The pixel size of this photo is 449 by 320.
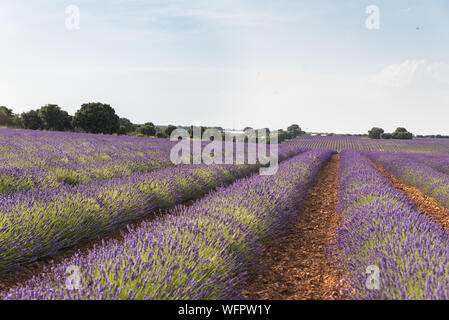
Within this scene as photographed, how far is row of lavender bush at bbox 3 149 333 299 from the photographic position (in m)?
1.60

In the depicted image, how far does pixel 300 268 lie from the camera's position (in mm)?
2934

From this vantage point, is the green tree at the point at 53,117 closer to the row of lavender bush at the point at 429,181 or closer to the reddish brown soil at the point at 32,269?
the row of lavender bush at the point at 429,181

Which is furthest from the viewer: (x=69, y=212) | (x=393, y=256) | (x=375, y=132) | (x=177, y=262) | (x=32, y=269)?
(x=375, y=132)

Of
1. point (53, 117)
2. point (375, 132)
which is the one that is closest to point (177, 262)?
point (53, 117)

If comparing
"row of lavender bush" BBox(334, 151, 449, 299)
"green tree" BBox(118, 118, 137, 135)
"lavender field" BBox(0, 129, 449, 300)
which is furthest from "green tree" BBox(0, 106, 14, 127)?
"row of lavender bush" BBox(334, 151, 449, 299)

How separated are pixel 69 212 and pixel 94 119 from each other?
35.8 meters

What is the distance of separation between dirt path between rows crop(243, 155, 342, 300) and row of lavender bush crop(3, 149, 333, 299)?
0.19 metres

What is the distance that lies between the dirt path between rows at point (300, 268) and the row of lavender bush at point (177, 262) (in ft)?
0.63

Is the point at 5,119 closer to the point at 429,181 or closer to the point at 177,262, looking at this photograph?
the point at 429,181

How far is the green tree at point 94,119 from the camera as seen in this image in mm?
35656

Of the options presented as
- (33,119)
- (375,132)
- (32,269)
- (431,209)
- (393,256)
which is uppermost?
(33,119)

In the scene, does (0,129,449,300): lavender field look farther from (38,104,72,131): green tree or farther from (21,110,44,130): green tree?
(21,110,44,130): green tree
